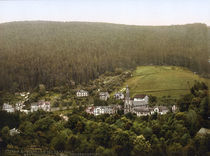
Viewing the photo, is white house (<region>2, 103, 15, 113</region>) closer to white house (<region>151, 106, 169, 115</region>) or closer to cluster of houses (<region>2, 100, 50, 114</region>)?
cluster of houses (<region>2, 100, 50, 114</region>)

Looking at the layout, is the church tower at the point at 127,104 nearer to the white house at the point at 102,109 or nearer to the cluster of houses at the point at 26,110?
the white house at the point at 102,109

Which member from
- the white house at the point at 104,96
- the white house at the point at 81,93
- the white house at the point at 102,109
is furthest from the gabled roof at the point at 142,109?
the white house at the point at 81,93

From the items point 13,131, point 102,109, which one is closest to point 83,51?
point 102,109

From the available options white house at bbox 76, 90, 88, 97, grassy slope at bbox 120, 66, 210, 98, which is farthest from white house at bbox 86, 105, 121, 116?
→ grassy slope at bbox 120, 66, 210, 98

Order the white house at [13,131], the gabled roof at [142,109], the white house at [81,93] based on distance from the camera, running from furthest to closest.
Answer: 1. the white house at [81,93]
2. the gabled roof at [142,109]
3. the white house at [13,131]

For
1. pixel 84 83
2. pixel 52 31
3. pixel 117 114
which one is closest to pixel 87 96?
pixel 84 83

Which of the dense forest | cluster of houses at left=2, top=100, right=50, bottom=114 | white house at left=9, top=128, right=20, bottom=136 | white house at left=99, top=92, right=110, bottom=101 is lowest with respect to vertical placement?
white house at left=9, top=128, right=20, bottom=136
